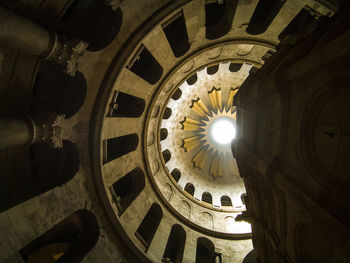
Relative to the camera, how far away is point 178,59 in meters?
11.6

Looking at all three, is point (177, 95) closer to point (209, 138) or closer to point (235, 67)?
point (235, 67)

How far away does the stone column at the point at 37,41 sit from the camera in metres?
4.65

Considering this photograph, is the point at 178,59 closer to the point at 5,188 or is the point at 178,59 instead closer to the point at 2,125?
the point at 2,125

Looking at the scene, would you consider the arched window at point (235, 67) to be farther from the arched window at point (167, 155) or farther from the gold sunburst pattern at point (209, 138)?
the arched window at point (167, 155)

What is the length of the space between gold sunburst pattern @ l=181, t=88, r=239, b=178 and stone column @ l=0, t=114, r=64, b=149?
1424 centimetres

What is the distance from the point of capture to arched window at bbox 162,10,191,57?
11.1m

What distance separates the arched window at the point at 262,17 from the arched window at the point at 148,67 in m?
5.82

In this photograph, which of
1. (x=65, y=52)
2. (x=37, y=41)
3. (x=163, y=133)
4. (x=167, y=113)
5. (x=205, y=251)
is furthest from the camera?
(x=163, y=133)

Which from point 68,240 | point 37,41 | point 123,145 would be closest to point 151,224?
point 68,240

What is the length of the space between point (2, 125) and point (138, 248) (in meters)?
8.17

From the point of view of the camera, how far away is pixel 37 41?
527cm

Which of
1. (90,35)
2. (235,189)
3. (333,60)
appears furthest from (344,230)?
(235,189)

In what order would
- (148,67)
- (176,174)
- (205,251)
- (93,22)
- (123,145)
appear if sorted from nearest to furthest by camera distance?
(93,22) → (148,67) → (123,145) → (205,251) → (176,174)

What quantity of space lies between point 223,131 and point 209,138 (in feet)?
6.45
